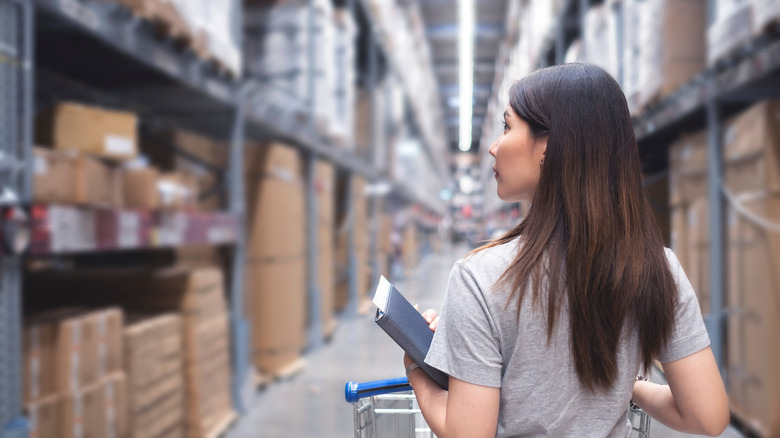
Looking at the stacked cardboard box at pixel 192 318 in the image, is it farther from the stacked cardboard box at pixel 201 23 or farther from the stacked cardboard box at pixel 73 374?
the stacked cardboard box at pixel 201 23

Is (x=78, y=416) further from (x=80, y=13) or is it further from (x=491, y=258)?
(x=491, y=258)

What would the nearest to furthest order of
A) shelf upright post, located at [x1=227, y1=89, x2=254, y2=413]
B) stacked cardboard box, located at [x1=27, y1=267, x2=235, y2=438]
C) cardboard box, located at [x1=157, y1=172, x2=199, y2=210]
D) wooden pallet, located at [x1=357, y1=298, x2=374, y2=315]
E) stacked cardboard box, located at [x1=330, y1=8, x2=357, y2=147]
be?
cardboard box, located at [x1=157, y1=172, x2=199, y2=210], stacked cardboard box, located at [x1=27, y1=267, x2=235, y2=438], shelf upright post, located at [x1=227, y1=89, x2=254, y2=413], stacked cardboard box, located at [x1=330, y1=8, x2=357, y2=147], wooden pallet, located at [x1=357, y1=298, x2=374, y2=315]

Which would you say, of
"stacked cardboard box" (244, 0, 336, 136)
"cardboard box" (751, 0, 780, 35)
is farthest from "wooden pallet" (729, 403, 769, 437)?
"stacked cardboard box" (244, 0, 336, 136)

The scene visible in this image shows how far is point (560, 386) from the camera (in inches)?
39.4

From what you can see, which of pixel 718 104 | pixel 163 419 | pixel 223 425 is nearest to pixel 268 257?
pixel 223 425

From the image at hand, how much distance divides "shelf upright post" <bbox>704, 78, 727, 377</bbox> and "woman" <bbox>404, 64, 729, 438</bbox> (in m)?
3.03

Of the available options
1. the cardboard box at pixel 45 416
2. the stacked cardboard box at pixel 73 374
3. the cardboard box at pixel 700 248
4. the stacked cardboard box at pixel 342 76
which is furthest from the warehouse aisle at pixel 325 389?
the stacked cardboard box at pixel 342 76

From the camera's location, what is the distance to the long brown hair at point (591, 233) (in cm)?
98

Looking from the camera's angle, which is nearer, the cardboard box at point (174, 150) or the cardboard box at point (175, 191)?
the cardboard box at point (175, 191)

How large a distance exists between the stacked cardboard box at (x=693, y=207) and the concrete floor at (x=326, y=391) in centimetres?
101

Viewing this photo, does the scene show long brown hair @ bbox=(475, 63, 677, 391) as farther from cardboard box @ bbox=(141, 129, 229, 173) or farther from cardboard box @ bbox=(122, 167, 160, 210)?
cardboard box @ bbox=(141, 129, 229, 173)

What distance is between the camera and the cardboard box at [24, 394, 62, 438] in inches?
93.4

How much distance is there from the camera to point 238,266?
4402 millimetres

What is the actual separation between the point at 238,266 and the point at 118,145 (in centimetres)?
167
